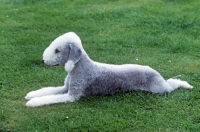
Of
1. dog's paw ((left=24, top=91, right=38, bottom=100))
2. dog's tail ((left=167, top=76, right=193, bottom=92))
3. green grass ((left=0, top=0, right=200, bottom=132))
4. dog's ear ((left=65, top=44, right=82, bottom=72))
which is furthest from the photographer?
dog's tail ((left=167, top=76, right=193, bottom=92))

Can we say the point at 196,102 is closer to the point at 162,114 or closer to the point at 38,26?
the point at 162,114

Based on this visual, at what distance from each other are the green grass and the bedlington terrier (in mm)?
102

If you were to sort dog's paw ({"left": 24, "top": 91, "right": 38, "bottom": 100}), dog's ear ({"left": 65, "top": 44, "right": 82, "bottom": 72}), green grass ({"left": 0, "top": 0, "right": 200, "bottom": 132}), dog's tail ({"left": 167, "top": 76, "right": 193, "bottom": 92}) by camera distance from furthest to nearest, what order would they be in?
1. dog's tail ({"left": 167, "top": 76, "right": 193, "bottom": 92})
2. dog's paw ({"left": 24, "top": 91, "right": 38, "bottom": 100})
3. dog's ear ({"left": 65, "top": 44, "right": 82, "bottom": 72})
4. green grass ({"left": 0, "top": 0, "right": 200, "bottom": 132})

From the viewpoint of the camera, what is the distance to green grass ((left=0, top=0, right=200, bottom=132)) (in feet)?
16.0

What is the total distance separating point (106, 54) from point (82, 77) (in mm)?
1888

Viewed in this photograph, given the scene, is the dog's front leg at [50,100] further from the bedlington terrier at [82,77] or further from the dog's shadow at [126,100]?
the dog's shadow at [126,100]

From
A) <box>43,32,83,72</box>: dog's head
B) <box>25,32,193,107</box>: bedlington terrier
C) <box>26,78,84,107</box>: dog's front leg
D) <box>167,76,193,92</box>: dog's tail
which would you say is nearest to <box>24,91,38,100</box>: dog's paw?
<box>25,32,193,107</box>: bedlington terrier

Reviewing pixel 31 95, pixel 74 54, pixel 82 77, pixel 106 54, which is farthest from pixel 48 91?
pixel 106 54

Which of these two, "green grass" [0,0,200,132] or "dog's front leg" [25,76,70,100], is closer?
"green grass" [0,0,200,132]

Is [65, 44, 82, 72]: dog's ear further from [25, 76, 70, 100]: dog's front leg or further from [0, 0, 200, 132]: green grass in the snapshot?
[0, 0, 200, 132]: green grass

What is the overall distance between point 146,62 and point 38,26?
9.20ft

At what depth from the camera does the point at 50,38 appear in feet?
26.0

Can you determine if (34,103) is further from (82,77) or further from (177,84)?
(177,84)

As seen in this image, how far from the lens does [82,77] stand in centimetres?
528
